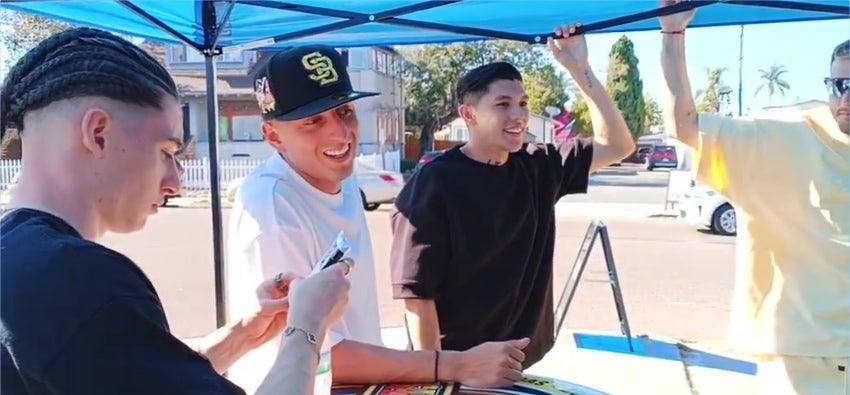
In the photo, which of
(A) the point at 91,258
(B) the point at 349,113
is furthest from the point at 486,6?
(A) the point at 91,258

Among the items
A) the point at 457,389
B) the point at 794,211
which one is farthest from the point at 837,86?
the point at 457,389

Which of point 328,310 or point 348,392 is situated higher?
point 328,310

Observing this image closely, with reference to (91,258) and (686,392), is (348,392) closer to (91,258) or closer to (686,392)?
(91,258)

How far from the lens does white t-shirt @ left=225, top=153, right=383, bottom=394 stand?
1.58 meters

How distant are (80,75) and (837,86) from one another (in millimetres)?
1994

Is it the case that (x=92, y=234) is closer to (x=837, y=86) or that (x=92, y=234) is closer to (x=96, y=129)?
(x=96, y=129)

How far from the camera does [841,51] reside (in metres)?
2.11

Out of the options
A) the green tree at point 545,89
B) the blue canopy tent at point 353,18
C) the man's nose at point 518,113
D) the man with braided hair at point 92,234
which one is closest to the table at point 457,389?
the man with braided hair at point 92,234

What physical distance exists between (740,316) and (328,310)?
5.24 ft

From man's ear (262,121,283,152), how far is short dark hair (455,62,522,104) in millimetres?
982

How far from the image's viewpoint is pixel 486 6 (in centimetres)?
287

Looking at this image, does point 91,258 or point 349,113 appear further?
point 349,113

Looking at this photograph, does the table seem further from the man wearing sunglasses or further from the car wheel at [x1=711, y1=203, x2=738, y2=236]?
the car wheel at [x1=711, y1=203, x2=738, y2=236]

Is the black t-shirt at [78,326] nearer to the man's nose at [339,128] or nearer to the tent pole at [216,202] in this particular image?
the man's nose at [339,128]
